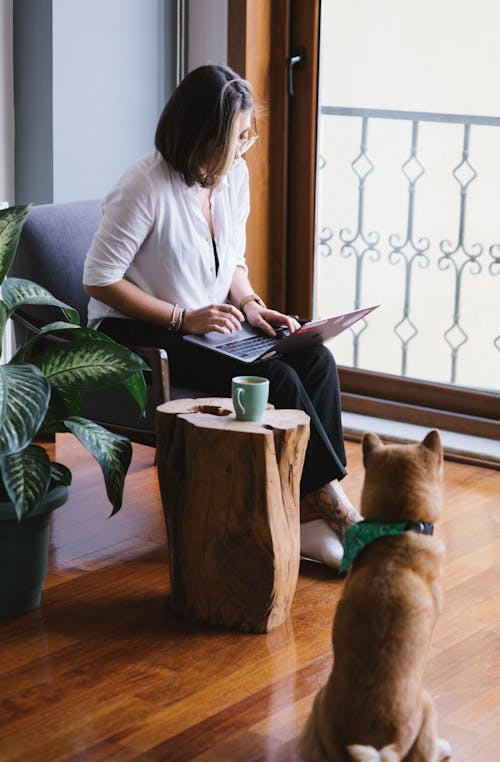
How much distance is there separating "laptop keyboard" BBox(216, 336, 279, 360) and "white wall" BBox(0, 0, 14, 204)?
1.34 metres

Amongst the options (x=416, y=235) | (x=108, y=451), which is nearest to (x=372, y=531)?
(x=108, y=451)

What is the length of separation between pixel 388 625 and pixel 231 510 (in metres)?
0.65

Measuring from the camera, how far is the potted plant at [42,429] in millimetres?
2211

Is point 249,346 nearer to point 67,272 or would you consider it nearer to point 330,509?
point 330,509

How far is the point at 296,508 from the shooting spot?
245 cm

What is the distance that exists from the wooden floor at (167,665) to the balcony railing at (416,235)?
1086 millimetres

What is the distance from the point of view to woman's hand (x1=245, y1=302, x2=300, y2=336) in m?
2.95

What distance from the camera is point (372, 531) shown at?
1.85 m

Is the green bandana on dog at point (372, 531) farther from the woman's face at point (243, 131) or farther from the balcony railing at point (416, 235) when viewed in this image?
the balcony railing at point (416, 235)

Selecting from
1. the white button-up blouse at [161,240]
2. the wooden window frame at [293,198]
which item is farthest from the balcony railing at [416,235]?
the white button-up blouse at [161,240]

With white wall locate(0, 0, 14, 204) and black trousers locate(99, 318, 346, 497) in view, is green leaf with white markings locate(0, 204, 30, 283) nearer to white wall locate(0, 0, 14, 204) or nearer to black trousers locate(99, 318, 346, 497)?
black trousers locate(99, 318, 346, 497)

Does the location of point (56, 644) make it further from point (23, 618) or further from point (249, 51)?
point (249, 51)

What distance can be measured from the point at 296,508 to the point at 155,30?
7.12ft

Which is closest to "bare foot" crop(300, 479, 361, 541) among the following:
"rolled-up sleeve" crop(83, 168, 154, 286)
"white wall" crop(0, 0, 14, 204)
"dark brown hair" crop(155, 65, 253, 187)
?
"rolled-up sleeve" crop(83, 168, 154, 286)
